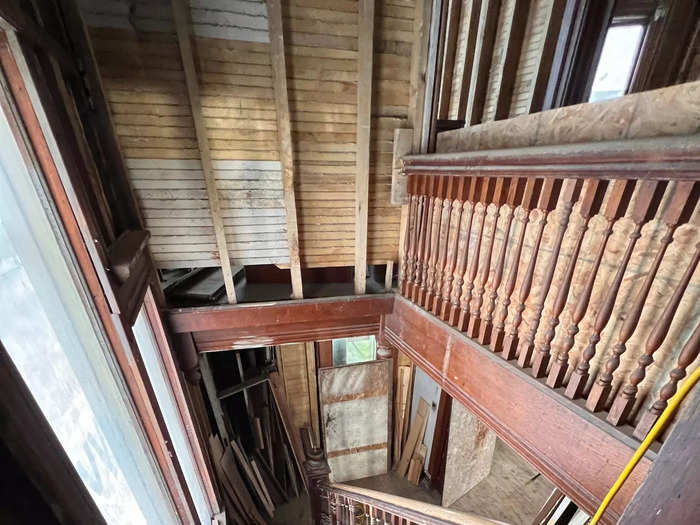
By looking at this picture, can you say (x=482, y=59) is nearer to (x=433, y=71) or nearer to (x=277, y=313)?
(x=433, y=71)

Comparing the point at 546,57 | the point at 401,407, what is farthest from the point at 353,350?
the point at 546,57

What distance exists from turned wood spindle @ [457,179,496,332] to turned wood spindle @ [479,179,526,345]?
8cm

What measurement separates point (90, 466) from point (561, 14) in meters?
3.41

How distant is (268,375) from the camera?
128 inches

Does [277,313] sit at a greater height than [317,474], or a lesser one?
greater

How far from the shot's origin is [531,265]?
3.88 feet

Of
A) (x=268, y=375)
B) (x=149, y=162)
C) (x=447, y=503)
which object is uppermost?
(x=149, y=162)

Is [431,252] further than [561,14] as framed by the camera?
No

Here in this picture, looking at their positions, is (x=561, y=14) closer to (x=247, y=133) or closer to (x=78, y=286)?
(x=247, y=133)

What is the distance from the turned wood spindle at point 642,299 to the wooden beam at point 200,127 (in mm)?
1983

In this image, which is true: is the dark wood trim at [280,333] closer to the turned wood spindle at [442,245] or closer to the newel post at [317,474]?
the turned wood spindle at [442,245]

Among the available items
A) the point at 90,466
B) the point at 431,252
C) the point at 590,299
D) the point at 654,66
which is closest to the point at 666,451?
the point at 590,299

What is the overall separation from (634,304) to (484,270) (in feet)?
1.79

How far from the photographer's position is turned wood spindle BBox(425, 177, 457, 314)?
1.53 meters
